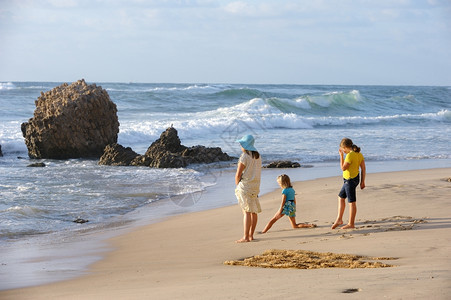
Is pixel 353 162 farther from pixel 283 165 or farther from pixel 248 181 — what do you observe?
pixel 283 165

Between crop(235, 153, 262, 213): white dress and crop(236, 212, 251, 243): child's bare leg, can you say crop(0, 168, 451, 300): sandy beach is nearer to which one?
crop(236, 212, 251, 243): child's bare leg

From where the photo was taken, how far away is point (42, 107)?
17859 mm

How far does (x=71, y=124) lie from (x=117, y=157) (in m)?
2.44

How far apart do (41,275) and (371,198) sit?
5.55m

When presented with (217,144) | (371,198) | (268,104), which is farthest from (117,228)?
(268,104)

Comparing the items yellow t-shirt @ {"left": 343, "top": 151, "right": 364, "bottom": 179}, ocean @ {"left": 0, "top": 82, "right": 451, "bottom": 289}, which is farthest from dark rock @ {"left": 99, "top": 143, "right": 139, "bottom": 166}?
yellow t-shirt @ {"left": 343, "top": 151, "right": 364, "bottom": 179}

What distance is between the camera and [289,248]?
6711 mm

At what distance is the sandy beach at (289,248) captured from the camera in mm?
4547

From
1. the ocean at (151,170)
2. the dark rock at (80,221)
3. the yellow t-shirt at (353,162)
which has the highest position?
the yellow t-shirt at (353,162)

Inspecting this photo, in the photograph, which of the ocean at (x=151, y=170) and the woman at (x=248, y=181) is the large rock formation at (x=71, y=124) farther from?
the woman at (x=248, y=181)

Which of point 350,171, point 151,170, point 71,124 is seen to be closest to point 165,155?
point 151,170

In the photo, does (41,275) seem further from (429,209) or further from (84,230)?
(429,209)

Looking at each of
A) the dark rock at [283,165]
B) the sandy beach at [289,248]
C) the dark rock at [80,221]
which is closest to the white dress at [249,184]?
the sandy beach at [289,248]

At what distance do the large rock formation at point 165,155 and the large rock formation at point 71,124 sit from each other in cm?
168
